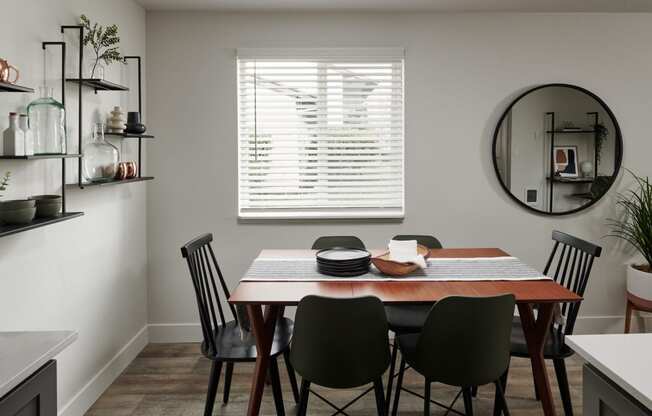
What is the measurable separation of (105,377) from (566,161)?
11.4ft

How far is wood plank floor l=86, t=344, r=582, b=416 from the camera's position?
9.40 feet

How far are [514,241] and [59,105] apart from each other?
3.16 metres

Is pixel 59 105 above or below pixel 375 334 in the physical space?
above

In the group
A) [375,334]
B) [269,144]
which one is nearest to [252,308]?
[375,334]

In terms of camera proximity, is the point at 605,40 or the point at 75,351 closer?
the point at 75,351

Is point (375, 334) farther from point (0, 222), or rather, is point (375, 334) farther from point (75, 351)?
point (75, 351)

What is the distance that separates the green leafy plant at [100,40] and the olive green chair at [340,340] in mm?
1830

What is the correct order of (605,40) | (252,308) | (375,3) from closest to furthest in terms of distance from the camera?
(252,308) → (375,3) → (605,40)

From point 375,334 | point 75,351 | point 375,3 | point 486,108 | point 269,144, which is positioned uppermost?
point 375,3

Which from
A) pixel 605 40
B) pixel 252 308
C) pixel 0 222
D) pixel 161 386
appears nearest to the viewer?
pixel 0 222

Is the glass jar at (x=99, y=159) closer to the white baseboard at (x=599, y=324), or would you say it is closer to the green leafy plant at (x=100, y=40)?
the green leafy plant at (x=100, y=40)

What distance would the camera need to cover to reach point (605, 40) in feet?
12.6

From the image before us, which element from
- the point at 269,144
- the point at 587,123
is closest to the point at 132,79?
the point at 269,144

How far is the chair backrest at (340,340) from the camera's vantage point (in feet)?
6.61
